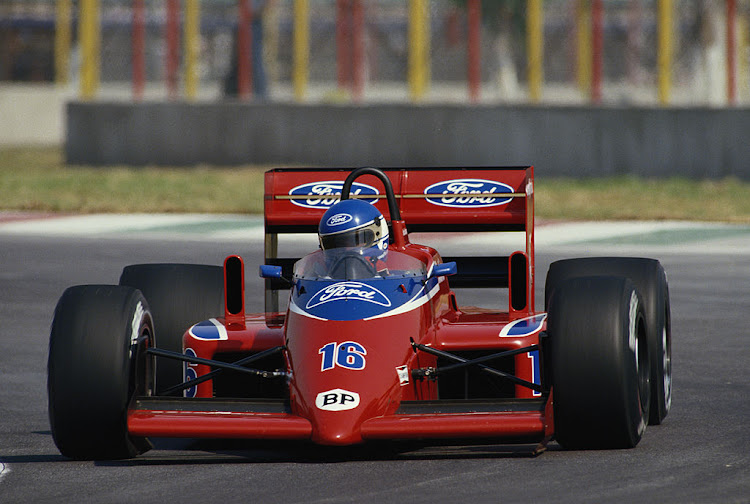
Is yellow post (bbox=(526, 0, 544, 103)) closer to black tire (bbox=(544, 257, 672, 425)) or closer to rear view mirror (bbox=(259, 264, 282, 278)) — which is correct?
black tire (bbox=(544, 257, 672, 425))

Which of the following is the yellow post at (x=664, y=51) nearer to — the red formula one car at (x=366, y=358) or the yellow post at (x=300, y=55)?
the yellow post at (x=300, y=55)

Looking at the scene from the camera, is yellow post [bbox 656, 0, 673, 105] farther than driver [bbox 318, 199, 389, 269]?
Yes

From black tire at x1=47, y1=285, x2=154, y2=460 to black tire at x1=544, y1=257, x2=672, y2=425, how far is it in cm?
231

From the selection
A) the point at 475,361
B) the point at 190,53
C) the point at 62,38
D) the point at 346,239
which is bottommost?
the point at 475,361

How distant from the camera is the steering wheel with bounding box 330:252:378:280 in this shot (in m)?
7.75

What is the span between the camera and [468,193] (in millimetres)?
9633

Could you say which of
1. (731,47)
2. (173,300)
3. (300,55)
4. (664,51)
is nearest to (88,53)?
(300,55)

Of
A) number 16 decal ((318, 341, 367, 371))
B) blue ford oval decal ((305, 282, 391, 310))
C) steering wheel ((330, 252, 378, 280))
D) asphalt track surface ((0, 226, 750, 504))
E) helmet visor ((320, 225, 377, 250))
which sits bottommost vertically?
asphalt track surface ((0, 226, 750, 504))

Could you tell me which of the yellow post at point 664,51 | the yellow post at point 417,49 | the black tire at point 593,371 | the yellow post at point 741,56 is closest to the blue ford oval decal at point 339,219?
the black tire at point 593,371

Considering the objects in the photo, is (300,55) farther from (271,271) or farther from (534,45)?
(271,271)

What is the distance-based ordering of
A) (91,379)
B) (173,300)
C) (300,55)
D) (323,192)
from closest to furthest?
1. (91,379)
2. (173,300)
3. (323,192)
4. (300,55)

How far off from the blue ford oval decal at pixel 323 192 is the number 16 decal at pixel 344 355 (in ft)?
8.07

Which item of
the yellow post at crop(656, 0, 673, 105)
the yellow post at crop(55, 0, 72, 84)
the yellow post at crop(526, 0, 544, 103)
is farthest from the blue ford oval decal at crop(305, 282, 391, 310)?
the yellow post at crop(55, 0, 72, 84)

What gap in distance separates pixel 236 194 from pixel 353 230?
50.9 ft
